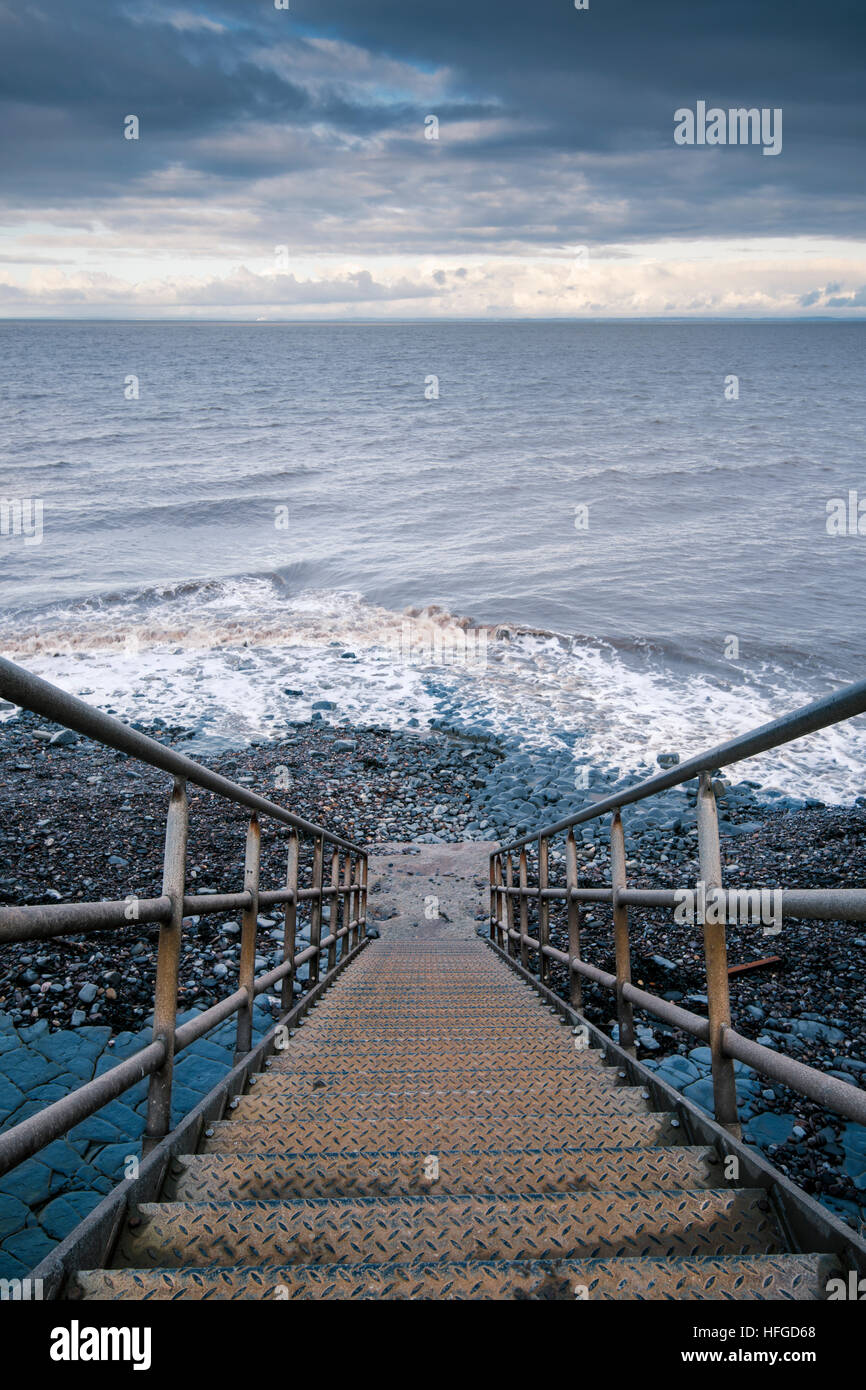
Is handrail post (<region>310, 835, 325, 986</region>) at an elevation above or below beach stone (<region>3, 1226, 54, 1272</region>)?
above

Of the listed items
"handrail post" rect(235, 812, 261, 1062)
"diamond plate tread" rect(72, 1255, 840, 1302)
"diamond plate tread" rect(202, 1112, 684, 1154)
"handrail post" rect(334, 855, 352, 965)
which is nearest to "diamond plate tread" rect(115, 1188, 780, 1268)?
"diamond plate tread" rect(72, 1255, 840, 1302)

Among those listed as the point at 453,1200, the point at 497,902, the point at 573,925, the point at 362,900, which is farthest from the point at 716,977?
the point at 362,900

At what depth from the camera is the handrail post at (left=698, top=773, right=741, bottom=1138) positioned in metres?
2.21

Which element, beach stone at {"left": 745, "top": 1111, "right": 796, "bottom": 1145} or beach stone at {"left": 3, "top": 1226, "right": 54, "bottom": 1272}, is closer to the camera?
beach stone at {"left": 3, "top": 1226, "right": 54, "bottom": 1272}

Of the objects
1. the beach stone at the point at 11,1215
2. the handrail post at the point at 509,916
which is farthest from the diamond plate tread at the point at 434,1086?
the handrail post at the point at 509,916

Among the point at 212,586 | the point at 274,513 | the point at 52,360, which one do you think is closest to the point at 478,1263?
the point at 212,586

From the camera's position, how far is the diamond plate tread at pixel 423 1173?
2113 millimetres

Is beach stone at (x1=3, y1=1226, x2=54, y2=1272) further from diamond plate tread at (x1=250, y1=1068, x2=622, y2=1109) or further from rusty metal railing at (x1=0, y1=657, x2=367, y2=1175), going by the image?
diamond plate tread at (x1=250, y1=1068, x2=622, y2=1109)

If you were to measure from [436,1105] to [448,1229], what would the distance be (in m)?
1.00

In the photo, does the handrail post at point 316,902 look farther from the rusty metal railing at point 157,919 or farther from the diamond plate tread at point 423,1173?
the diamond plate tread at point 423,1173

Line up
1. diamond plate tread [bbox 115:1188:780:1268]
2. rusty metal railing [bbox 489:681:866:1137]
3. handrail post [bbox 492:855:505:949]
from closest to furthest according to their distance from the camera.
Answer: rusty metal railing [bbox 489:681:866:1137]
diamond plate tread [bbox 115:1188:780:1268]
handrail post [bbox 492:855:505:949]

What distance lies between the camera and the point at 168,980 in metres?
2.21

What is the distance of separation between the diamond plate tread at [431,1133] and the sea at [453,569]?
30.2 ft

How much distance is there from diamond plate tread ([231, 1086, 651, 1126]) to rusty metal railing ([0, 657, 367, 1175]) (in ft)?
1.19
